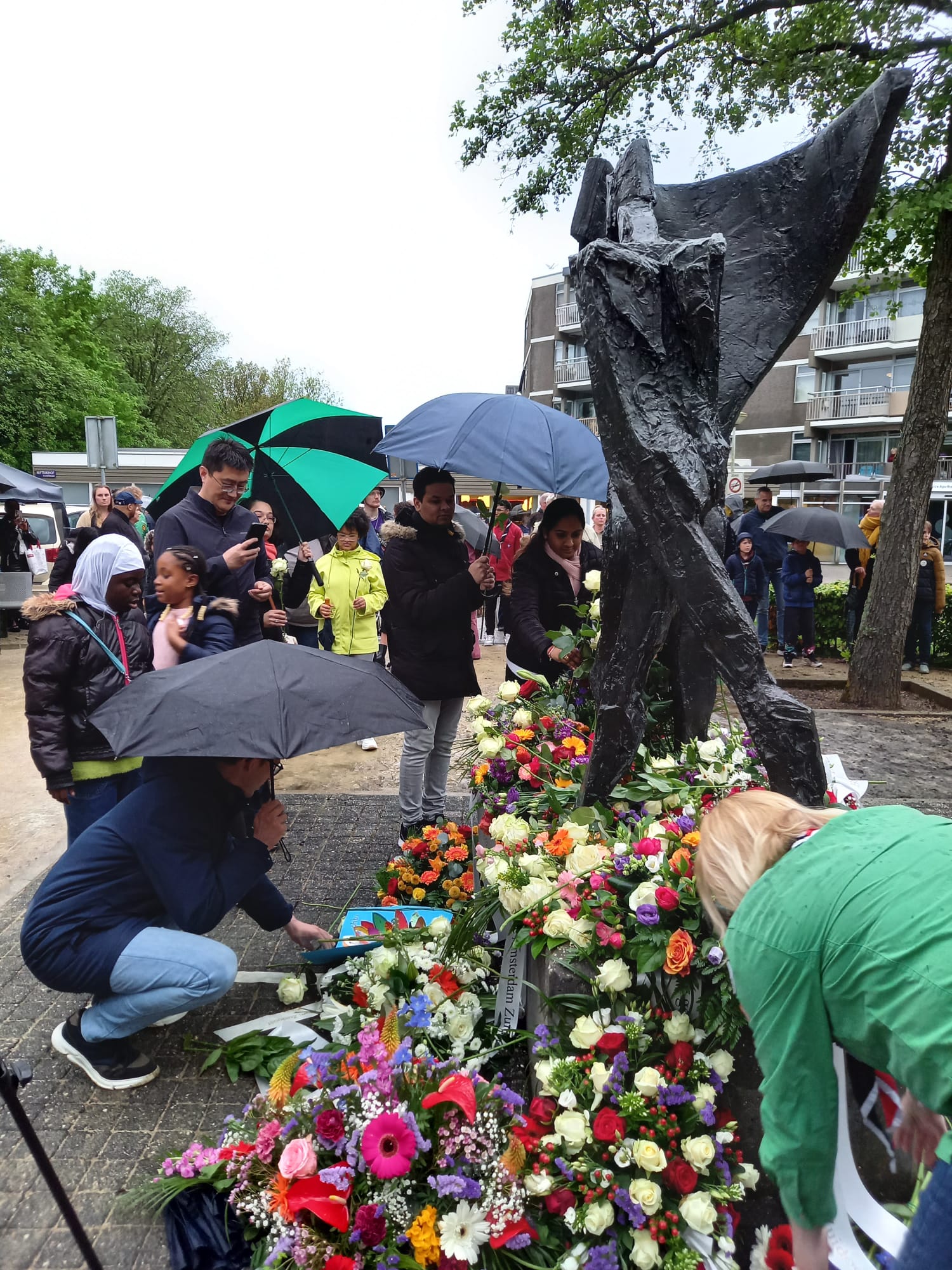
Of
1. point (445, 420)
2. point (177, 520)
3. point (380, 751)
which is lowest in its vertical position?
point (380, 751)

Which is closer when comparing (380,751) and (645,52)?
(380,751)

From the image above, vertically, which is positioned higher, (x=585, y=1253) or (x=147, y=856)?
(x=147, y=856)

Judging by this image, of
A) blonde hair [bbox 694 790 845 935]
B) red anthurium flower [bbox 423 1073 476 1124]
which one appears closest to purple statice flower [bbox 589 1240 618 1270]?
red anthurium flower [bbox 423 1073 476 1124]

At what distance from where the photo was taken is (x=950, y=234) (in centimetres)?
757

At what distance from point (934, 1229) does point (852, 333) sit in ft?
146

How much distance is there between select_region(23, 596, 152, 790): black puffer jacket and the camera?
3566 millimetres

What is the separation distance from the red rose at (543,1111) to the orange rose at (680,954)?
45cm

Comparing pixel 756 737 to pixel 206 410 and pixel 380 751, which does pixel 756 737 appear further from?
pixel 206 410

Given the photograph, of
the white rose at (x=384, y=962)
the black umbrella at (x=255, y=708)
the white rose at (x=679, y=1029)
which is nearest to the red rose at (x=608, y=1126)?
the white rose at (x=679, y=1029)

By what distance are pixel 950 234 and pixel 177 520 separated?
7.01m

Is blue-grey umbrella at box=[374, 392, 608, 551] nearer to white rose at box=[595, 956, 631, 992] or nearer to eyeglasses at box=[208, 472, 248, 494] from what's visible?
eyeglasses at box=[208, 472, 248, 494]

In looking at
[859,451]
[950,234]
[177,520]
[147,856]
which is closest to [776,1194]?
[147,856]

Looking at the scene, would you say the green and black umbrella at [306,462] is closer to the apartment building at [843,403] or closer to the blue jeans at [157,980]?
the blue jeans at [157,980]

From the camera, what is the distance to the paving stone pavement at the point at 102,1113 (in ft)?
7.65
